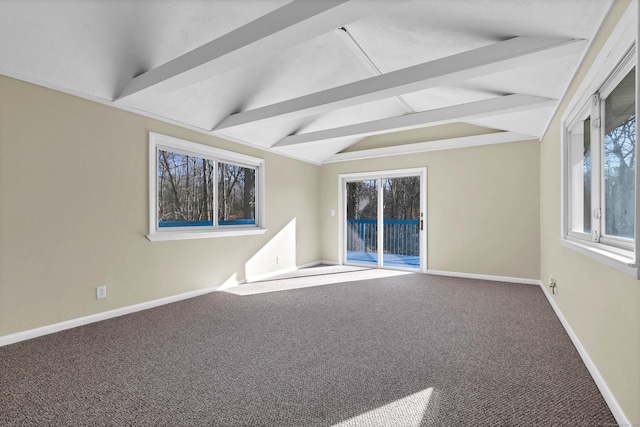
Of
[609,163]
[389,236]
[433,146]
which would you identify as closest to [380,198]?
[389,236]

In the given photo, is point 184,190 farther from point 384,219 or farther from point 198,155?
point 384,219

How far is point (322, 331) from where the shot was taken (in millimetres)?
2809

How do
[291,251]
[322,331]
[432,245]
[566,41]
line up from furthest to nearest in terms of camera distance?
[291,251] < [432,245] < [322,331] < [566,41]

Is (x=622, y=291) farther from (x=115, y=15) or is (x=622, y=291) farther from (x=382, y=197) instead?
(x=382, y=197)

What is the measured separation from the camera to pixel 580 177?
8.75ft

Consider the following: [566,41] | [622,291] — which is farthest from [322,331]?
[566,41]

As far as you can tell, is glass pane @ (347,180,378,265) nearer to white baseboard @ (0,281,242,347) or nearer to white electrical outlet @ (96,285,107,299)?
white baseboard @ (0,281,242,347)

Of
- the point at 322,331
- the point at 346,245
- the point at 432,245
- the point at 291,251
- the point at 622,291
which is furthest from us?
the point at 346,245

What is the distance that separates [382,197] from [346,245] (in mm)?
1290

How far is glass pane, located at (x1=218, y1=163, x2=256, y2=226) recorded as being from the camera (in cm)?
457

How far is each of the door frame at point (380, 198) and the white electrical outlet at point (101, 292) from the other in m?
4.19

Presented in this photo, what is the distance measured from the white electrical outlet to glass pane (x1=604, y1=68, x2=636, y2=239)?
423cm

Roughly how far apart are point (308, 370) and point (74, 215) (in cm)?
264

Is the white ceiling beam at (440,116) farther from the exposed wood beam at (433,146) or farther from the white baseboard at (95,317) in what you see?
the white baseboard at (95,317)
